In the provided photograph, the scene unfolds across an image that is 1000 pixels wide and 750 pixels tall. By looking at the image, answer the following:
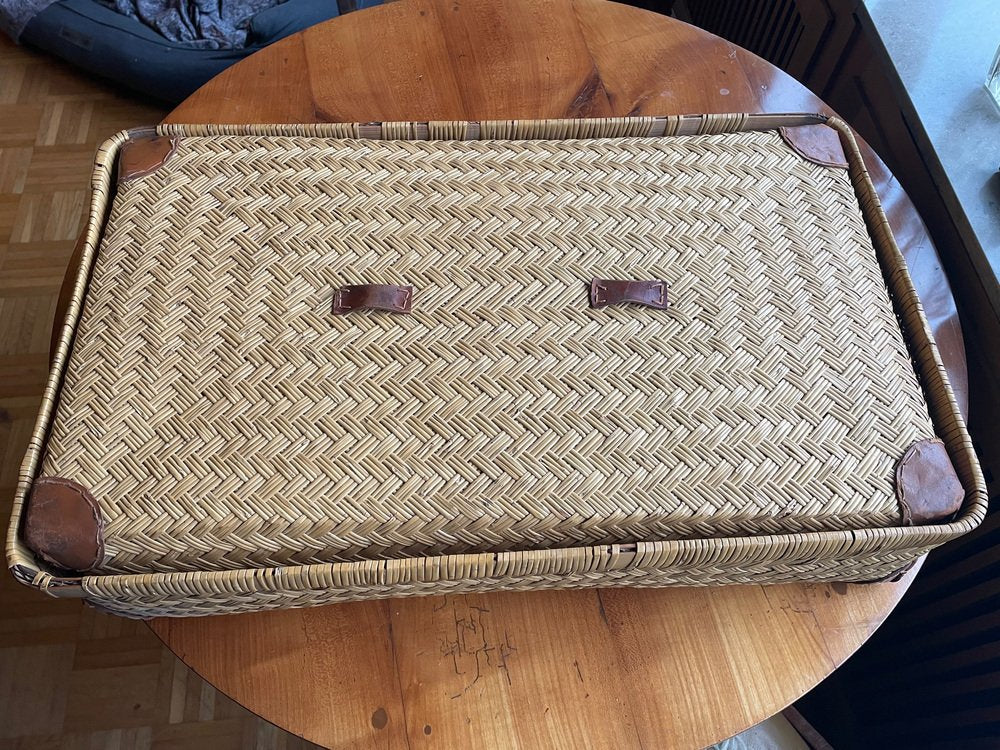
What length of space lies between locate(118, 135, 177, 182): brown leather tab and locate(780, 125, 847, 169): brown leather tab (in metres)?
0.60

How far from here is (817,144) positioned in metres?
0.72

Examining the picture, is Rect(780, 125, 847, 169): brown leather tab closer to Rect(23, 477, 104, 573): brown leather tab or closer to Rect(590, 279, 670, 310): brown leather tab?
Rect(590, 279, 670, 310): brown leather tab

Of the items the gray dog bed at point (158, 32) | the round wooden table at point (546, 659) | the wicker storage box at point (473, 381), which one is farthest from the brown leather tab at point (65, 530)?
the gray dog bed at point (158, 32)

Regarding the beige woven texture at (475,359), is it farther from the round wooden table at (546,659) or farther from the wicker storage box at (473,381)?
the round wooden table at (546,659)

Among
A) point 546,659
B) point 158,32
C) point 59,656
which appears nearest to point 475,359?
point 546,659

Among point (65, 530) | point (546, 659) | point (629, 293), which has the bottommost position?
point (546, 659)

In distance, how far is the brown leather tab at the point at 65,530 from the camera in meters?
0.53

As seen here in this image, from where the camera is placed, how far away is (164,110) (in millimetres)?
1527

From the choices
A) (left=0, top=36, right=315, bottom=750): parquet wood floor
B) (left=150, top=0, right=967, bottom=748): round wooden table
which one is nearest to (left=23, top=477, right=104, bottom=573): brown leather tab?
(left=150, top=0, right=967, bottom=748): round wooden table

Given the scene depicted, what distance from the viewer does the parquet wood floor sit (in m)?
1.00

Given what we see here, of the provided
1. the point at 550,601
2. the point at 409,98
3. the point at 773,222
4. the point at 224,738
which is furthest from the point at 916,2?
the point at 224,738

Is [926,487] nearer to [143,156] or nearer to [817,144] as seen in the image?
[817,144]

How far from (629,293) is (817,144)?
28cm

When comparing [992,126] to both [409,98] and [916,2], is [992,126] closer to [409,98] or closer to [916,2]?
[916,2]
